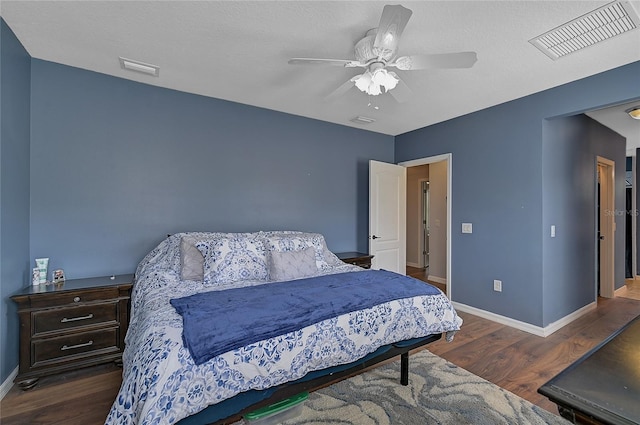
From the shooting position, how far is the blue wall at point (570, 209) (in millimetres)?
3238

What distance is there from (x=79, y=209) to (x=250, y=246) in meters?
1.64

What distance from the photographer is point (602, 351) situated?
938 mm

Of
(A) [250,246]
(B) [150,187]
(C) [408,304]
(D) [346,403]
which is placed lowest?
(D) [346,403]

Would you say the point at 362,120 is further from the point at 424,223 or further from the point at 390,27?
the point at 424,223

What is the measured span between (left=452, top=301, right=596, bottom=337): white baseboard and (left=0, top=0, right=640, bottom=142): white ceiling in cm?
257

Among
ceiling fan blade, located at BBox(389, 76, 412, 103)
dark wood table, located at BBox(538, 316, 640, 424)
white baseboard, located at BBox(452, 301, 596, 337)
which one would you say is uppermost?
ceiling fan blade, located at BBox(389, 76, 412, 103)

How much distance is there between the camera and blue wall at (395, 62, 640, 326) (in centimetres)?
296

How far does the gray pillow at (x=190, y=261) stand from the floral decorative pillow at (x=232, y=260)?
49mm

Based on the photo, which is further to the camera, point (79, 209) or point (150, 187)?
point (150, 187)

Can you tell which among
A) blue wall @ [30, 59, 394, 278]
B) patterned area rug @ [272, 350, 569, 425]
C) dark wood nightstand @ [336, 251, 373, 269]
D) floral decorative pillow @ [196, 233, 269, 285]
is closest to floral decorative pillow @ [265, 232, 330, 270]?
floral decorative pillow @ [196, 233, 269, 285]

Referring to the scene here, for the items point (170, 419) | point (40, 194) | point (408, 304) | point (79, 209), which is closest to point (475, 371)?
point (408, 304)

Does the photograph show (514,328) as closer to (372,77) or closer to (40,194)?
(372,77)

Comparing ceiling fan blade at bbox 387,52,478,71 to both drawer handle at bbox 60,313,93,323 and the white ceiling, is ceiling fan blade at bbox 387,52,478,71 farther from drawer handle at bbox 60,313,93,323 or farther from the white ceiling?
drawer handle at bbox 60,313,93,323

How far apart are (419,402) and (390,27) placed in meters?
2.44
